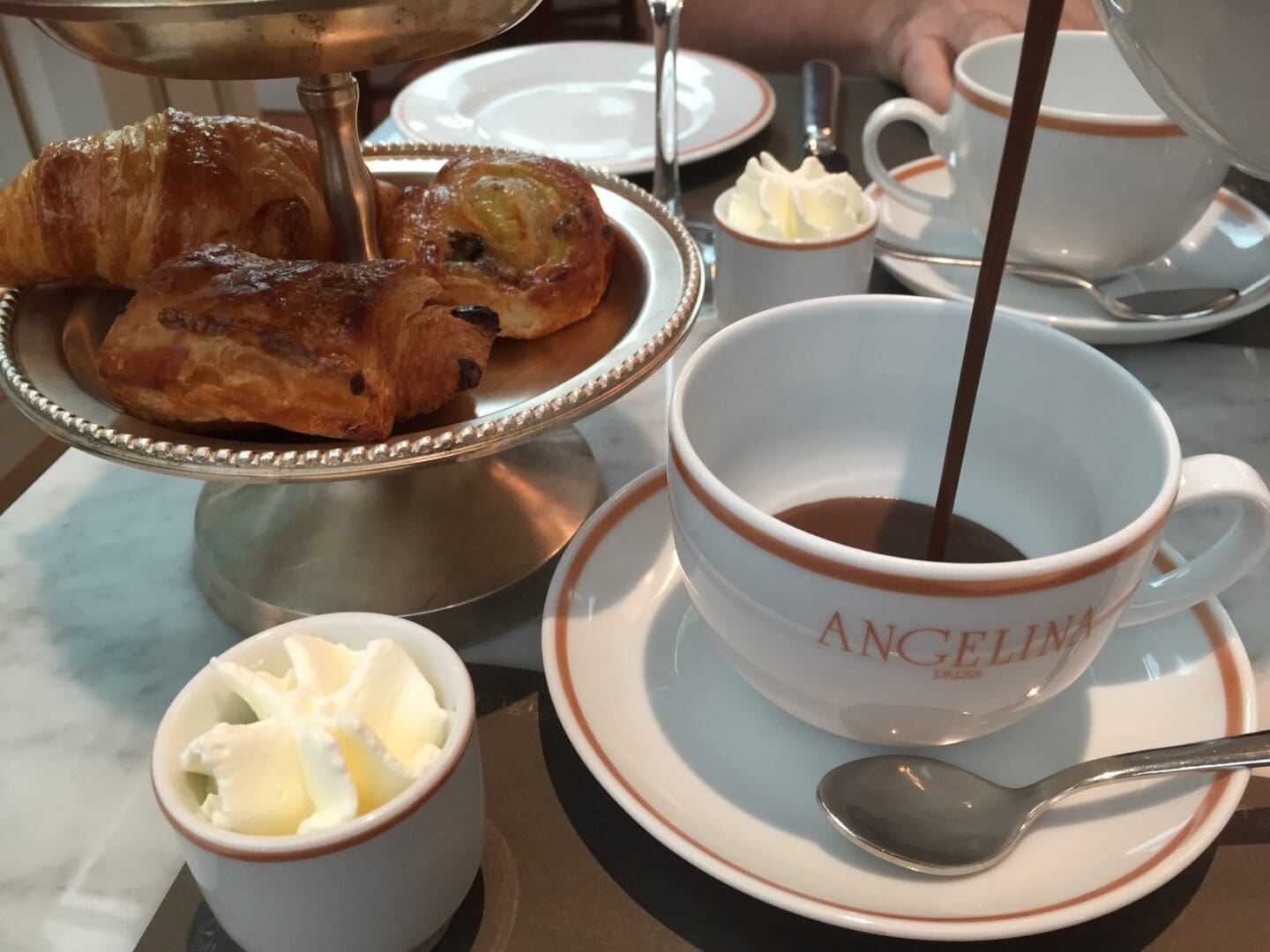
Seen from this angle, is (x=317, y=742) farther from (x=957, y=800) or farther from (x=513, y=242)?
→ (x=513, y=242)

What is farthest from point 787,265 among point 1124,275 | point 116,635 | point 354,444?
point 116,635

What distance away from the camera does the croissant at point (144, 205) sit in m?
0.61

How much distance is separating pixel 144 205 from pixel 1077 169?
0.65m

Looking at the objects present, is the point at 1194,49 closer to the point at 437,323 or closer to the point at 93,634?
the point at 437,323

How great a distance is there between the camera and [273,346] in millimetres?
513

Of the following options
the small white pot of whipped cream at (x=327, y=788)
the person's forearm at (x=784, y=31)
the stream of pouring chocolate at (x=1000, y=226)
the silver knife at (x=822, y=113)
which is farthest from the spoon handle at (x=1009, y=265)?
the person's forearm at (x=784, y=31)

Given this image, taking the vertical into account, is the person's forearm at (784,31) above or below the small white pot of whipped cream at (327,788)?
below

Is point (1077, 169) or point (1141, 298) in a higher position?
point (1077, 169)

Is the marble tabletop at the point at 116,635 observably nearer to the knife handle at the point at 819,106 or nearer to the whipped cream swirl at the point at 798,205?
the whipped cream swirl at the point at 798,205

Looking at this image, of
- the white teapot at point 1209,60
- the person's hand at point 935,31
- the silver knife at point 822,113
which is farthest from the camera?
the person's hand at point 935,31

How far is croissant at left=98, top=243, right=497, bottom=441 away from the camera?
0.51 m

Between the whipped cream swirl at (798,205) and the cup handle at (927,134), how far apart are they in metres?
0.09

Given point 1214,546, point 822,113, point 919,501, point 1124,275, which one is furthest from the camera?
point 822,113

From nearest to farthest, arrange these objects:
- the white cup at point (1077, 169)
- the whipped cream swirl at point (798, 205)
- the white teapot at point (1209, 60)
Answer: the white teapot at point (1209, 60)
the white cup at point (1077, 169)
the whipped cream swirl at point (798, 205)
